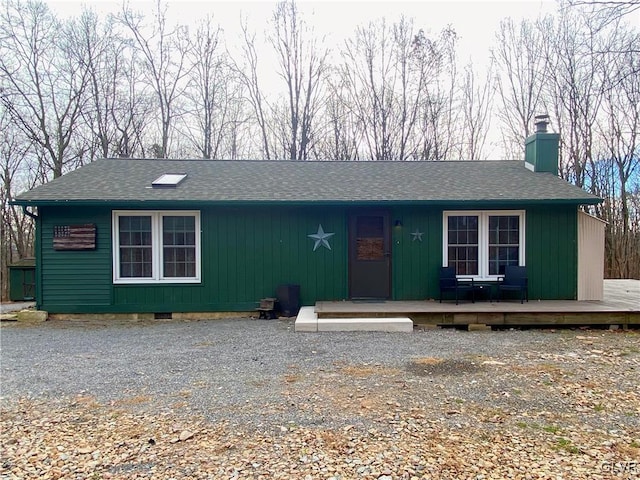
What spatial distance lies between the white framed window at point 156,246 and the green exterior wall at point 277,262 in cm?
15

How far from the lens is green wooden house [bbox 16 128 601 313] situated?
25.9 feet

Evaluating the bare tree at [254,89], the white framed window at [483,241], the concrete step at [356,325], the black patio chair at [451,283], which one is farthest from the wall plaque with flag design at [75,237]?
the bare tree at [254,89]

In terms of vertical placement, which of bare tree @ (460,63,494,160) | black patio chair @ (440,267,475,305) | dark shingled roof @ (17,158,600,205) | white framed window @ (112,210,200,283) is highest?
bare tree @ (460,63,494,160)

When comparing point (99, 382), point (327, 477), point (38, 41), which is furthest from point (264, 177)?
point (38, 41)

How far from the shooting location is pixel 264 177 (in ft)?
30.7

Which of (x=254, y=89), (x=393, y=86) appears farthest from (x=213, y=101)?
(x=393, y=86)

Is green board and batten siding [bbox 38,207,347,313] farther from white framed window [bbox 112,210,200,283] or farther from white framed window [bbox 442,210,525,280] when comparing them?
white framed window [bbox 442,210,525,280]

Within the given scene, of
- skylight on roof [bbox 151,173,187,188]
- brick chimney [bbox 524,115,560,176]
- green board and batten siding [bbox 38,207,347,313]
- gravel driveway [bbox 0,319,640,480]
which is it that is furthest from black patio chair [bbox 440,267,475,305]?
skylight on roof [bbox 151,173,187,188]

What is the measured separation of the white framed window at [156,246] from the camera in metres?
7.97

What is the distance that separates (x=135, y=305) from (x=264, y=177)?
12.2 ft

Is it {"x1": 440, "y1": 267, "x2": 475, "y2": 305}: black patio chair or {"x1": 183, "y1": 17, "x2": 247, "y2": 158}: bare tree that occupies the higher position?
{"x1": 183, "y1": 17, "x2": 247, "y2": 158}: bare tree

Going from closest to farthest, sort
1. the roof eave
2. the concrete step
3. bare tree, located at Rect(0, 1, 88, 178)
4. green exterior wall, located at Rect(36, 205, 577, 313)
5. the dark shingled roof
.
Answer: the concrete step → the roof eave → the dark shingled roof → green exterior wall, located at Rect(36, 205, 577, 313) → bare tree, located at Rect(0, 1, 88, 178)

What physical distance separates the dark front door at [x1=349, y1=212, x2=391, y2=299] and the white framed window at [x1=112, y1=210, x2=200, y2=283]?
3003 millimetres

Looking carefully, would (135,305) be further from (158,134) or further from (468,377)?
(158,134)
